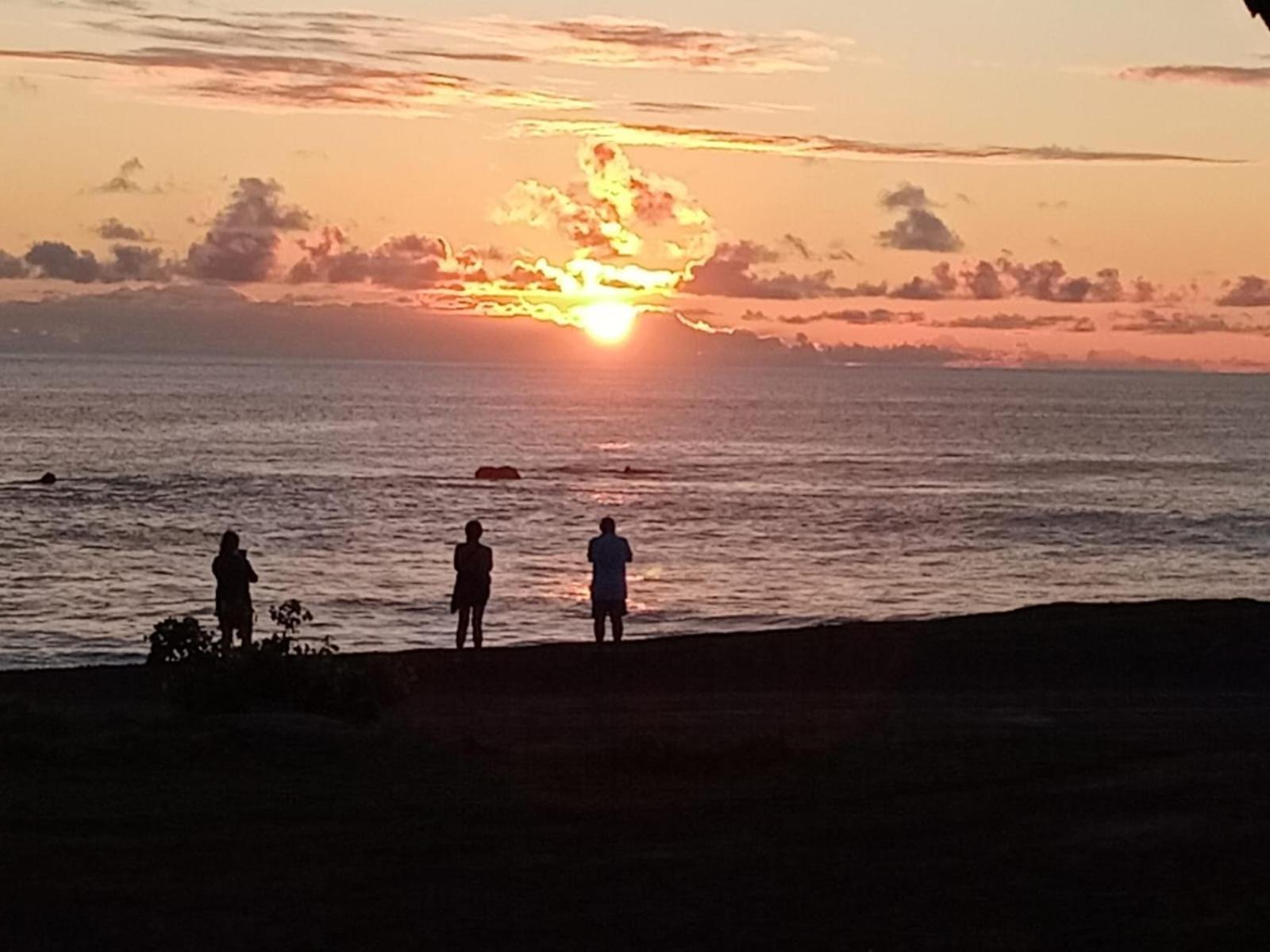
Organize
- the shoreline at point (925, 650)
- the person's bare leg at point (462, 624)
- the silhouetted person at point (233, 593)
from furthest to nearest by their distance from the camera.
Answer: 1. the person's bare leg at point (462, 624)
2. the silhouetted person at point (233, 593)
3. the shoreline at point (925, 650)

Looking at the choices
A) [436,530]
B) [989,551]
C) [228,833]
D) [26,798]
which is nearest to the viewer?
[228,833]

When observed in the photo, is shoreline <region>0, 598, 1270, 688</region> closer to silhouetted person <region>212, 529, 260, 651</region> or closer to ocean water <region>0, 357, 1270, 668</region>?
silhouetted person <region>212, 529, 260, 651</region>

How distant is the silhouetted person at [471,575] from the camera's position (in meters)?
21.5

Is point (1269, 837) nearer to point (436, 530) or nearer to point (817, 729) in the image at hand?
point (817, 729)

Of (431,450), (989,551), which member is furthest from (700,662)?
(431,450)

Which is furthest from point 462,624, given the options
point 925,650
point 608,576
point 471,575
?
point 925,650

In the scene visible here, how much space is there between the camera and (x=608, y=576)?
21156mm

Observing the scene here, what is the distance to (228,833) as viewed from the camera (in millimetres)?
10930

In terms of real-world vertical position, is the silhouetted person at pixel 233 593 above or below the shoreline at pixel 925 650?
above

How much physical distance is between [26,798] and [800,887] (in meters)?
4.84

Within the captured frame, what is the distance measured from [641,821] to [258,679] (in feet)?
16.7

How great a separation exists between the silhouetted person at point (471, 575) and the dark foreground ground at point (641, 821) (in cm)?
311

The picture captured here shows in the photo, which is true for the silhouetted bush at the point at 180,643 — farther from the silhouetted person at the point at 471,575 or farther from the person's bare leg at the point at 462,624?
the person's bare leg at the point at 462,624

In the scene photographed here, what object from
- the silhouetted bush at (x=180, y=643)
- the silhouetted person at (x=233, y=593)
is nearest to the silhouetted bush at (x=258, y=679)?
the silhouetted bush at (x=180, y=643)
